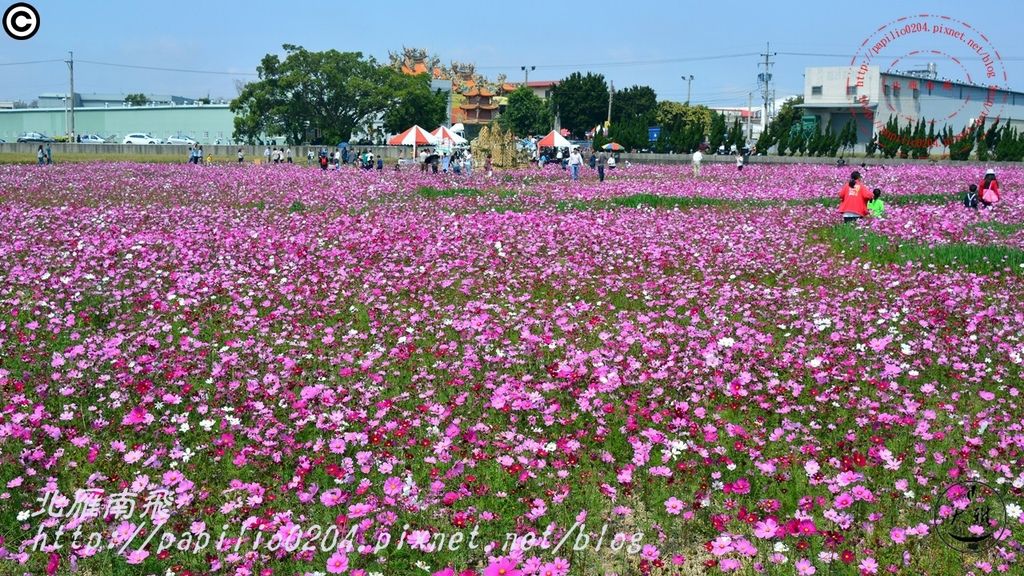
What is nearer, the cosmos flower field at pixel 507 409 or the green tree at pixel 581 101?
the cosmos flower field at pixel 507 409

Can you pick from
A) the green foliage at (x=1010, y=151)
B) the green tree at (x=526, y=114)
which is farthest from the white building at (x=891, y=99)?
the green tree at (x=526, y=114)

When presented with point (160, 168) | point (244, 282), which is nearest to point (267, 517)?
point (244, 282)

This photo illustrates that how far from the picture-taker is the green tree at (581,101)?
9769 cm

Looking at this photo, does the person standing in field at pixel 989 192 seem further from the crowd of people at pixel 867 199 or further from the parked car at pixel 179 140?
the parked car at pixel 179 140

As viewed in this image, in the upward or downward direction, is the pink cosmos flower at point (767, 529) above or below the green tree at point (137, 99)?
below

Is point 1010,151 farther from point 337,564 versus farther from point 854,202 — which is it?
point 337,564

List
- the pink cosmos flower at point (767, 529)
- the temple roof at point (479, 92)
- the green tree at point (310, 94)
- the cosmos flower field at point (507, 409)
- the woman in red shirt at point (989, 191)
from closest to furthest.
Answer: the pink cosmos flower at point (767, 529) < the cosmos flower field at point (507, 409) < the woman in red shirt at point (989, 191) < the green tree at point (310, 94) < the temple roof at point (479, 92)

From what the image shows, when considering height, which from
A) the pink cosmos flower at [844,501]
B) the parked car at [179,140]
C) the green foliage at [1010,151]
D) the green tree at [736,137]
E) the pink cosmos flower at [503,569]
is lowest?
the pink cosmos flower at [503,569]

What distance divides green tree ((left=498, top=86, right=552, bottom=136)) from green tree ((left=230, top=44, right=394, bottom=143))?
32596 millimetres

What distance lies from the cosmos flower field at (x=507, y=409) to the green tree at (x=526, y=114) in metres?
90.1

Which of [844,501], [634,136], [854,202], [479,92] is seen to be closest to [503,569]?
[844,501]

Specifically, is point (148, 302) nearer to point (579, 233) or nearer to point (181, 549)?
point (181, 549)

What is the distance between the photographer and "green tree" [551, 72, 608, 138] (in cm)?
9769

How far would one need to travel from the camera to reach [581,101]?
9762cm
